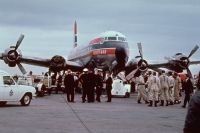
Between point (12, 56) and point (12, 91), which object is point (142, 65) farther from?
point (12, 91)

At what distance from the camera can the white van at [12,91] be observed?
22.3 metres

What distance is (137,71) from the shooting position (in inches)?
1779

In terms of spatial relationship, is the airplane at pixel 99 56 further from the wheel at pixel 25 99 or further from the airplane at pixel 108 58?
the wheel at pixel 25 99

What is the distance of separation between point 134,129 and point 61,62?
3291 cm

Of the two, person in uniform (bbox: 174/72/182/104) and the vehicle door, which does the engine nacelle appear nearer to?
person in uniform (bbox: 174/72/182/104)

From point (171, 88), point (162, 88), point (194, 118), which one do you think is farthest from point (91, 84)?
point (194, 118)

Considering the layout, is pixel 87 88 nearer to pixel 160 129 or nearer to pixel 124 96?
pixel 124 96

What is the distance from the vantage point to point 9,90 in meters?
22.5

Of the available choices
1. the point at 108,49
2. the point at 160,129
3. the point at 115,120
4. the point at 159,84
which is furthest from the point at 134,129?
the point at 108,49

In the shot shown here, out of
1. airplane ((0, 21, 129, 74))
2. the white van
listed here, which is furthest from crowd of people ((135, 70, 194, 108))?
airplane ((0, 21, 129, 74))

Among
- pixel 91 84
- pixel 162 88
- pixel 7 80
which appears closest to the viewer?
pixel 7 80

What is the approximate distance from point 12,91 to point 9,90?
0.20 metres

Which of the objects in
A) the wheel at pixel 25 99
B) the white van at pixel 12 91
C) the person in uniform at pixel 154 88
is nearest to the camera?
the white van at pixel 12 91

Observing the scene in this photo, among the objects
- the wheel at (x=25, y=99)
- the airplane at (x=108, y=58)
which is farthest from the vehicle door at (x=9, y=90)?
the airplane at (x=108, y=58)
